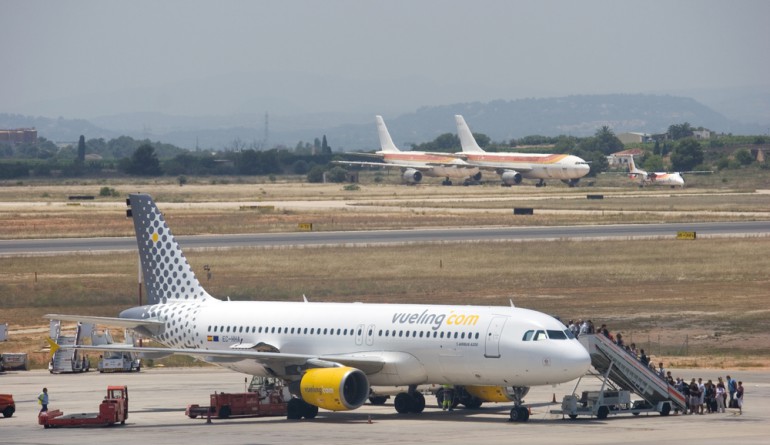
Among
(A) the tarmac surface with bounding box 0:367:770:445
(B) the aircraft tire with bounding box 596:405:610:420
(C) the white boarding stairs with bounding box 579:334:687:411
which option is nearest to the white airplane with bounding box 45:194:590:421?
(A) the tarmac surface with bounding box 0:367:770:445

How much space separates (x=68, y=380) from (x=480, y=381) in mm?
24322

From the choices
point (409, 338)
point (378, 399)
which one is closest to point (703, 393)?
point (409, 338)

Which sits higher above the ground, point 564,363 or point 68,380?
point 564,363

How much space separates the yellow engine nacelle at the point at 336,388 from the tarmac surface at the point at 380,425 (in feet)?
2.72

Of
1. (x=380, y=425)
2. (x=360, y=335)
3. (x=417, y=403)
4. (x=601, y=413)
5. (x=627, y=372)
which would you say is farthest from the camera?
(x=417, y=403)

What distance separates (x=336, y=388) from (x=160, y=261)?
46.2 feet

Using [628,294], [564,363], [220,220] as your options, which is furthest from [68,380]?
[220,220]

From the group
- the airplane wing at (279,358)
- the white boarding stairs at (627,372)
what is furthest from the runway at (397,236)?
the white boarding stairs at (627,372)

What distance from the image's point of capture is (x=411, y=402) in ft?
167

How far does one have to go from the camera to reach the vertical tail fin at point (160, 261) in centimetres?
5769

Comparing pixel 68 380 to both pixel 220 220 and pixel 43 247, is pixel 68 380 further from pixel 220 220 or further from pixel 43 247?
pixel 220 220

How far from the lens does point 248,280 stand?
95.2 metres

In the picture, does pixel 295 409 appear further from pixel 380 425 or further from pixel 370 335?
pixel 380 425

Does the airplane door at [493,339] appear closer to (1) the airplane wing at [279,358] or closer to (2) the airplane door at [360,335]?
(1) the airplane wing at [279,358]
